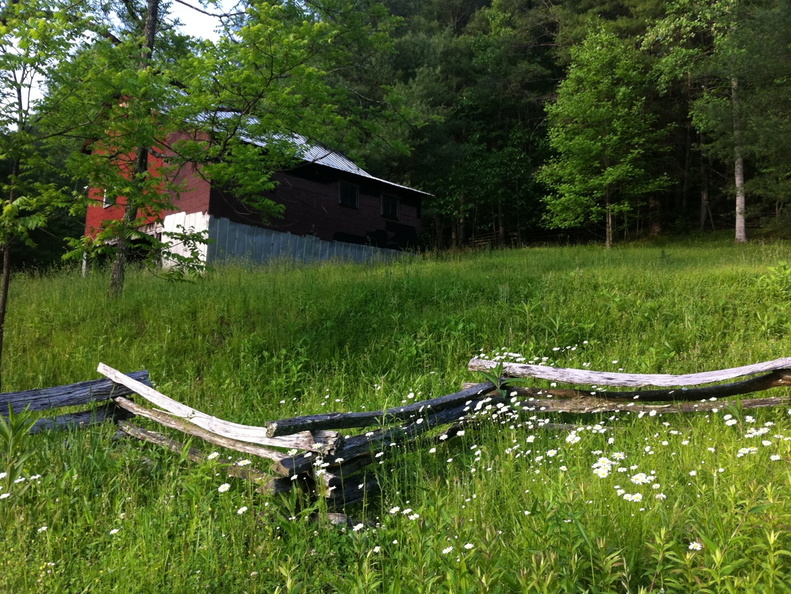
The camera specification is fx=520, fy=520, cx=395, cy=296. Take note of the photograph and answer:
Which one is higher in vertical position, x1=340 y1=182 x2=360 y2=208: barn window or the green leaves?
the green leaves

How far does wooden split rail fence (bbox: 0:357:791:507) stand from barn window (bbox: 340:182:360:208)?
57.2 ft

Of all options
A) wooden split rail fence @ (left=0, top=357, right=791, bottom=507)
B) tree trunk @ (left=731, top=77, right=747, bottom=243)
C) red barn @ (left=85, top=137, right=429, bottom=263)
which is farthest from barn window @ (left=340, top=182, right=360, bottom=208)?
wooden split rail fence @ (left=0, top=357, right=791, bottom=507)

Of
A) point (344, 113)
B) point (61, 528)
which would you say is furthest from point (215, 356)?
point (344, 113)

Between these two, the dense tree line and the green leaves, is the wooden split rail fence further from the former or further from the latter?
the green leaves

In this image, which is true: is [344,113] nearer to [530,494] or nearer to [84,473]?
[84,473]

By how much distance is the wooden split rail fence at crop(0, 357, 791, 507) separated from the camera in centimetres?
359

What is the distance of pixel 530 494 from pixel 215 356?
550cm

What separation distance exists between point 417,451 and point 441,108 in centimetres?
2588

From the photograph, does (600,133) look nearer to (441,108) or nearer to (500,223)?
(441,108)

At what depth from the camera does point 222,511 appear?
11.2 feet

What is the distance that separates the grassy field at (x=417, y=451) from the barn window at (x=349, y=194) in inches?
381

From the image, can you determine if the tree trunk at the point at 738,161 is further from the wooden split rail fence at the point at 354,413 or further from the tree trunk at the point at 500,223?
the wooden split rail fence at the point at 354,413

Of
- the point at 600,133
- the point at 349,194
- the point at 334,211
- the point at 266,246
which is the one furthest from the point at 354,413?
the point at 600,133

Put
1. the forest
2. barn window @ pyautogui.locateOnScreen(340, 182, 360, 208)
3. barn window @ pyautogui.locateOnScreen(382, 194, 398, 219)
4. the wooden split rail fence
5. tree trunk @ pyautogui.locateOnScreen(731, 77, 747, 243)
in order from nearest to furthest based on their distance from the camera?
the wooden split rail fence → the forest → tree trunk @ pyautogui.locateOnScreen(731, 77, 747, 243) → barn window @ pyautogui.locateOnScreen(340, 182, 360, 208) → barn window @ pyautogui.locateOnScreen(382, 194, 398, 219)
